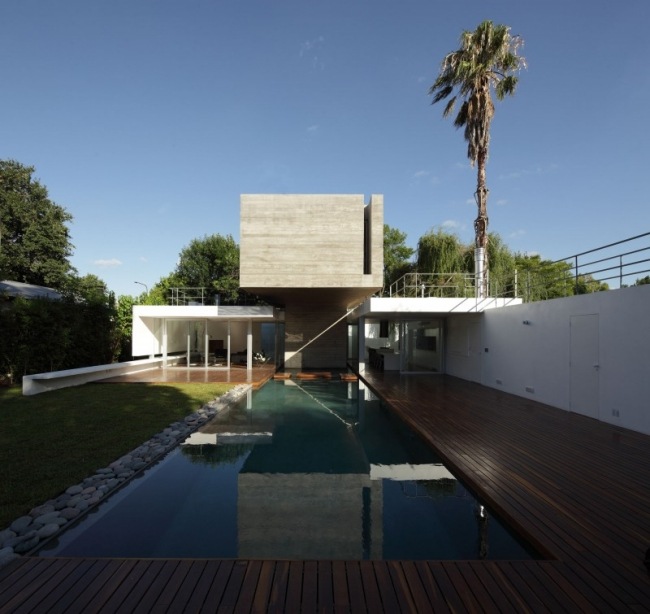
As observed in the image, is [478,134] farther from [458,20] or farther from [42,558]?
[42,558]

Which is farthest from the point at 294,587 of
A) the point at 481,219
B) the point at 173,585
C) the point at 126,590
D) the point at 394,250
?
the point at 394,250

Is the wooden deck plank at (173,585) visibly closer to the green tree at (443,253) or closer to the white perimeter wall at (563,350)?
the white perimeter wall at (563,350)

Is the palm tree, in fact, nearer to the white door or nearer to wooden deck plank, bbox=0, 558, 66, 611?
the white door

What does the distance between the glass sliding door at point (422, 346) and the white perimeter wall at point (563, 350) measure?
2285 millimetres

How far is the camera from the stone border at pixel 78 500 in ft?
10.3

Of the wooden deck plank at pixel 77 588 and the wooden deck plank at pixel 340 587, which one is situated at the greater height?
the wooden deck plank at pixel 340 587

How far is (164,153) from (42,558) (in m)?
15.3

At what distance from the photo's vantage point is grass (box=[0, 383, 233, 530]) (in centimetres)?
428

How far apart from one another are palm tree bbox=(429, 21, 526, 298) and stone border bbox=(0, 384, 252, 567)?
11.5 metres

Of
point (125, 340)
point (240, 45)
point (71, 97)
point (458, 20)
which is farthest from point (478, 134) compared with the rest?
point (125, 340)

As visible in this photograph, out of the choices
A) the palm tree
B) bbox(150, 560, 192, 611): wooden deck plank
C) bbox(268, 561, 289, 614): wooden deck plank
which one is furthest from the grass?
the palm tree

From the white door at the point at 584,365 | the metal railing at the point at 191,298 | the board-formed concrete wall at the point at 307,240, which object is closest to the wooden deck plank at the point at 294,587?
the white door at the point at 584,365

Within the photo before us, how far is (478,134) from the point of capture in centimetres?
1421

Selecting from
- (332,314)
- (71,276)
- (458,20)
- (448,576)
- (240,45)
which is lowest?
(448,576)
